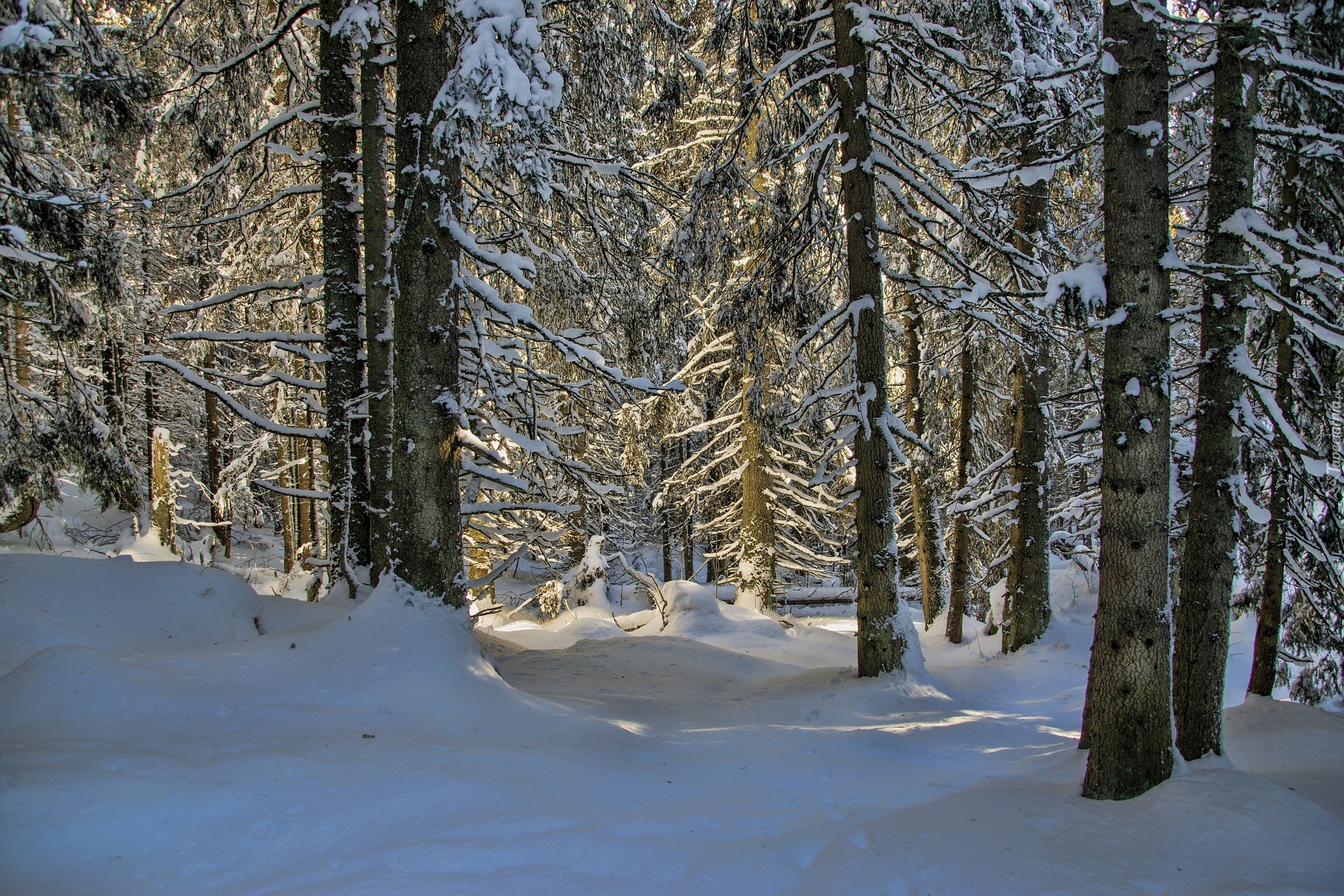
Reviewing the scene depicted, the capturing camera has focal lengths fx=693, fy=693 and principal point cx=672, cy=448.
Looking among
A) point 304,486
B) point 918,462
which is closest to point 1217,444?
point 918,462

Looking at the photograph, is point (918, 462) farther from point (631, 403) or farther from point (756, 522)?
point (631, 403)

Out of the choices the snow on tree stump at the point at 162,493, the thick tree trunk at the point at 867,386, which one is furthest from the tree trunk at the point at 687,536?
the snow on tree stump at the point at 162,493

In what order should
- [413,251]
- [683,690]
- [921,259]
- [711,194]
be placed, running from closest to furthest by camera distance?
1. [413,251]
2. [683,690]
3. [711,194]
4. [921,259]

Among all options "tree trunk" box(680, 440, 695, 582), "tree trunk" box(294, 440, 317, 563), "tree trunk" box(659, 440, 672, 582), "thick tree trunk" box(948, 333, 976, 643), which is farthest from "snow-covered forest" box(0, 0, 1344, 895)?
"tree trunk" box(659, 440, 672, 582)

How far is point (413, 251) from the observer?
20.1ft

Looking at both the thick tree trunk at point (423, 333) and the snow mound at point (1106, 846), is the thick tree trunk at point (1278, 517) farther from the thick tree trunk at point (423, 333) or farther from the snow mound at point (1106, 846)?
the thick tree trunk at point (423, 333)

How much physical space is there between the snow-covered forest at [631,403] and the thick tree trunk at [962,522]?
0.67 m

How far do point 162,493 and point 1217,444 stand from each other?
20.2 metres

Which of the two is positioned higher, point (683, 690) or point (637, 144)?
point (637, 144)

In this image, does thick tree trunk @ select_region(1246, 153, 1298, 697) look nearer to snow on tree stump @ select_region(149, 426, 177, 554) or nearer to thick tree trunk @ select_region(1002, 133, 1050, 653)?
thick tree trunk @ select_region(1002, 133, 1050, 653)

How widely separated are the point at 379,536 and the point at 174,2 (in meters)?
6.22

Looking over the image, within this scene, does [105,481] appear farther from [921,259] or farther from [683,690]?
[921,259]

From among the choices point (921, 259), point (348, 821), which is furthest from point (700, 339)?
point (348, 821)

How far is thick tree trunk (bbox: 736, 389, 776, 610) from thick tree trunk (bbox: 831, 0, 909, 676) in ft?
19.8
